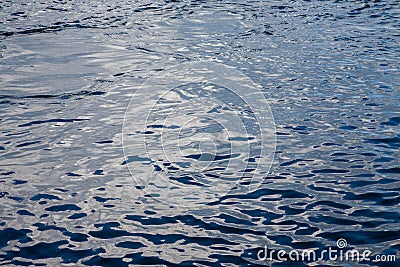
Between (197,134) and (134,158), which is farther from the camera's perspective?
(197,134)

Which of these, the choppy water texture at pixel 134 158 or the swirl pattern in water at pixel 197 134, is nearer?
the choppy water texture at pixel 134 158

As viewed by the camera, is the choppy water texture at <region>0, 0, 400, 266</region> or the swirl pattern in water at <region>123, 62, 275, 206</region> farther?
the swirl pattern in water at <region>123, 62, 275, 206</region>

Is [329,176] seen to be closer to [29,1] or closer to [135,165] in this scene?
[135,165]

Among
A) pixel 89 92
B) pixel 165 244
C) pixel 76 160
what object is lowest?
pixel 165 244

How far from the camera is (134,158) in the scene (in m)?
6.53

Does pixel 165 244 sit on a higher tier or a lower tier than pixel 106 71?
lower

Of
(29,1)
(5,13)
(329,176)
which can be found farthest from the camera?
(29,1)

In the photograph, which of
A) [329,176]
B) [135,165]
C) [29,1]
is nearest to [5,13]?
[29,1]

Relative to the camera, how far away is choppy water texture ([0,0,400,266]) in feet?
16.6

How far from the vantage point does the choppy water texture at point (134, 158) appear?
16.6 ft

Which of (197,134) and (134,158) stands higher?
(197,134)

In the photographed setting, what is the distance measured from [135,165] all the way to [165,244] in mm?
1519

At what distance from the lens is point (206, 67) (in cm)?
933

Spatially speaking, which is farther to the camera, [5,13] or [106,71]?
[5,13]
